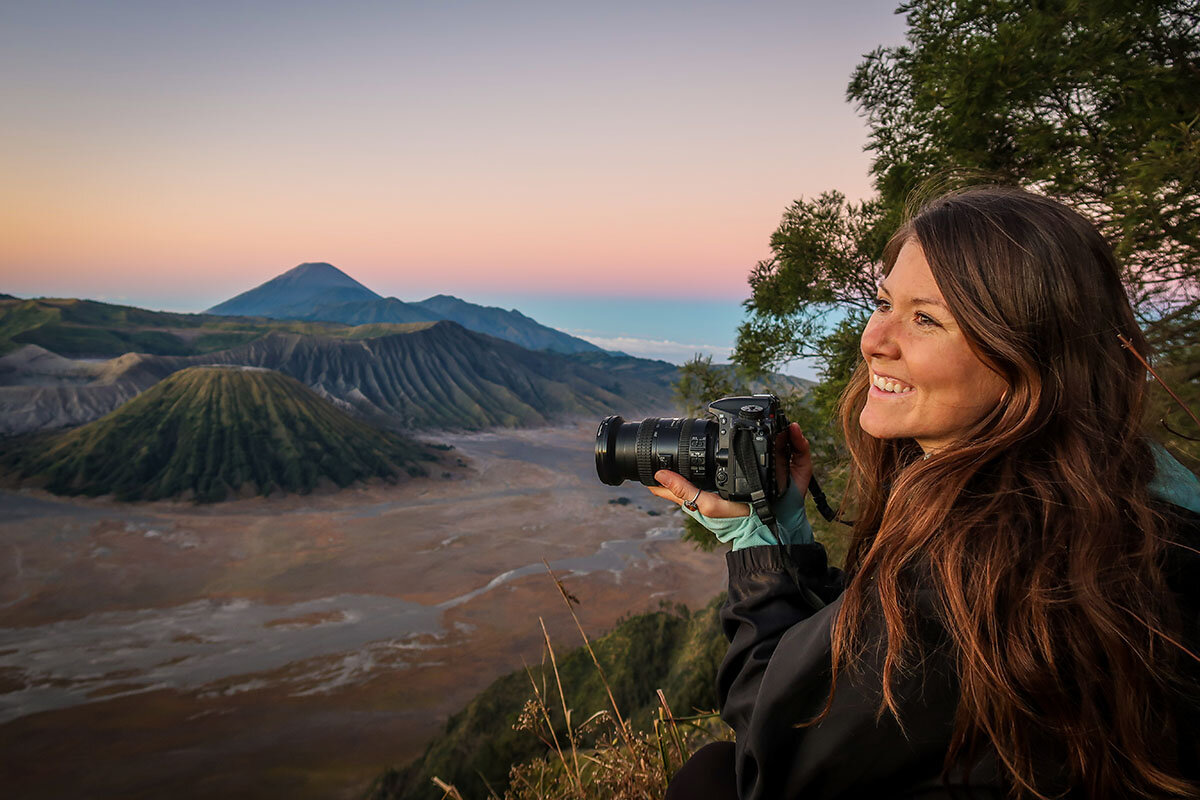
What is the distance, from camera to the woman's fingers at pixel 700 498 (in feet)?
4.69

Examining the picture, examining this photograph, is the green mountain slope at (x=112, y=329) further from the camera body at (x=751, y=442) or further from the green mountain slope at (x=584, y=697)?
the camera body at (x=751, y=442)

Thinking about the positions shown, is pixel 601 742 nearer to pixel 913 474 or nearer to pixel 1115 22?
pixel 913 474

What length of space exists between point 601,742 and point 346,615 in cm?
1584

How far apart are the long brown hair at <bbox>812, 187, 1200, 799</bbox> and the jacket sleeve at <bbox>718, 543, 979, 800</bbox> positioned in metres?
0.03

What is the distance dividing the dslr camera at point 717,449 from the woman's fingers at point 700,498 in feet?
0.06

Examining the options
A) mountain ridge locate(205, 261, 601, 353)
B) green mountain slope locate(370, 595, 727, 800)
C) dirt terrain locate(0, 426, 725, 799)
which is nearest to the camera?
green mountain slope locate(370, 595, 727, 800)

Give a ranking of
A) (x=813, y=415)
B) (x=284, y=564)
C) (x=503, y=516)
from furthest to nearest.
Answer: (x=503, y=516) < (x=284, y=564) < (x=813, y=415)

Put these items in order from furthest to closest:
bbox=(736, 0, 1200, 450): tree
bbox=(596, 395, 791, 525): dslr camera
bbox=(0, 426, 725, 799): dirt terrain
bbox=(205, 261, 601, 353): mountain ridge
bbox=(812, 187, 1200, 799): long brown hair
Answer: bbox=(205, 261, 601, 353): mountain ridge → bbox=(0, 426, 725, 799): dirt terrain → bbox=(736, 0, 1200, 450): tree → bbox=(596, 395, 791, 525): dslr camera → bbox=(812, 187, 1200, 799): long brown hair

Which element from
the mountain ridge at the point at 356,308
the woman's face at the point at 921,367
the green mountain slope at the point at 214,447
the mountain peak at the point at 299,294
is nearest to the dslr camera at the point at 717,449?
the woman's face at the point at 921,367

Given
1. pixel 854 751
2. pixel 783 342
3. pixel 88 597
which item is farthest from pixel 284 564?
pixel 854 751

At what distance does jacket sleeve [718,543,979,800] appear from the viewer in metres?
0.94

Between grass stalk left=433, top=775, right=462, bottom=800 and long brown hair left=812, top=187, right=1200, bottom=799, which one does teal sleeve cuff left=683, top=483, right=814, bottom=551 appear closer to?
long brown hair left=812, top=187, right=1200, bottom=799

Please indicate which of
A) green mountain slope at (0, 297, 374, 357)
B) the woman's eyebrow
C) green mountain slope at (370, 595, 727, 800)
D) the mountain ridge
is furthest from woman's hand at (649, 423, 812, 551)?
the mountain ridge

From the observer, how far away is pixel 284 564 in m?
19.8
